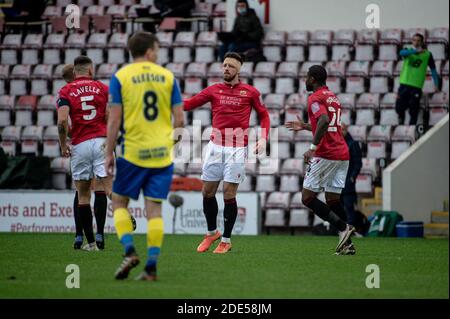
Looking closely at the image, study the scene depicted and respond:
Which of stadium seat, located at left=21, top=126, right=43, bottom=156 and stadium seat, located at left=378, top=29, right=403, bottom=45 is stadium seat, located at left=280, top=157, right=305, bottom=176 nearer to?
stadium seat, located at left=378, top=29, right=403, bottom=45

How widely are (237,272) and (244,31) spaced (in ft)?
45.1

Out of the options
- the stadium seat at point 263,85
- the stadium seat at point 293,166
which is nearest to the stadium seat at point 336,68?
the stadium seat at point 263,85

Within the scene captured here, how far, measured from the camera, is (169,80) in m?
9.93

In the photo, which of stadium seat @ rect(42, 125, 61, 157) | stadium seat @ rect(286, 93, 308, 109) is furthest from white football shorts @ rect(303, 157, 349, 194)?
stadium seat @ rect(42, 125, 61, 157)

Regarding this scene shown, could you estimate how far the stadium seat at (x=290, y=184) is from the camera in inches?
878

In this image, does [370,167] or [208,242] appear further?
[370,167]

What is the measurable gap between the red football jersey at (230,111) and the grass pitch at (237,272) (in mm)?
1441

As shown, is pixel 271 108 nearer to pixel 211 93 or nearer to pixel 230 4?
pixel 230 4

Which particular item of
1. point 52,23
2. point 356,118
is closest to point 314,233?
point 356,118

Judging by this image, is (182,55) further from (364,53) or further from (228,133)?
(228,133)

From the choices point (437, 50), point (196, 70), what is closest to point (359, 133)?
point (437, 50)

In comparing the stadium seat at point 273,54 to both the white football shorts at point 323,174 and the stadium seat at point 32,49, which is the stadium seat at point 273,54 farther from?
the white football shorts at point 323,174

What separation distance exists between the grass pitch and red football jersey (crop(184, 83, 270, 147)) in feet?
4.73

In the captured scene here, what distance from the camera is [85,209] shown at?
13.8 meters
